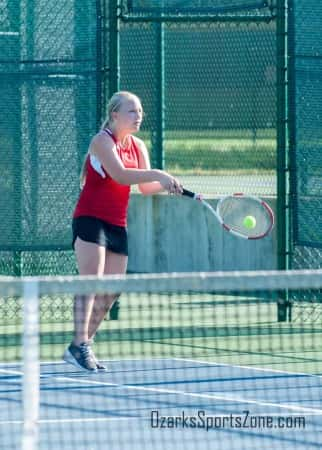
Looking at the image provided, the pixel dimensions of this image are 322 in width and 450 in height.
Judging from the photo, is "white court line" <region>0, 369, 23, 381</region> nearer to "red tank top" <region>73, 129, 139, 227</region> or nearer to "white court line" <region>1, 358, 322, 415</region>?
"white court line" <region>1, 358, 322, 415</region>

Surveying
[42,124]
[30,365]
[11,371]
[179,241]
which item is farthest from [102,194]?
[179,241]

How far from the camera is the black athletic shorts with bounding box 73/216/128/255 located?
304 inches

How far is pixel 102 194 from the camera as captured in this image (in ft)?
25.4

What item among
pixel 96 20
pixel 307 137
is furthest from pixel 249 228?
pixel 96 20

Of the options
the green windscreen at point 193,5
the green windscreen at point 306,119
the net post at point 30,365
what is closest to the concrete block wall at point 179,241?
the green windscreen at point 306,119

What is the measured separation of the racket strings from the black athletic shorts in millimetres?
1045

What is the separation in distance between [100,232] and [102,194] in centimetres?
22

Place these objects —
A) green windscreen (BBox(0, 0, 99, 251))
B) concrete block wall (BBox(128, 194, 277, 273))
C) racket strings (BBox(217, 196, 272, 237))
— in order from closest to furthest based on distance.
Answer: racket strings (BBox(217, 196, 272, 237))
green windscreen (BBox(0, 0, 99, 251))
concrete block wall (BBox(128, 194, 277, 273))

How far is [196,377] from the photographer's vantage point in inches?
307

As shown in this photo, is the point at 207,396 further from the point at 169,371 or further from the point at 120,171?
the point at 120,171

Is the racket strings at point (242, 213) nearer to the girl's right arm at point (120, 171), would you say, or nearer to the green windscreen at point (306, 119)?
the girl's right arm at point (120, 171)

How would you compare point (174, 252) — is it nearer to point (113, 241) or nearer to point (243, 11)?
point (243, 11)

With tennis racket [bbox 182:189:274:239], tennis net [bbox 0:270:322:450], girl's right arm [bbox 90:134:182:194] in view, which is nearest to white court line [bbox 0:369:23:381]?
tennis net [bbox 0:270:322:450]

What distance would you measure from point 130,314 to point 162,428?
13.3 ft
